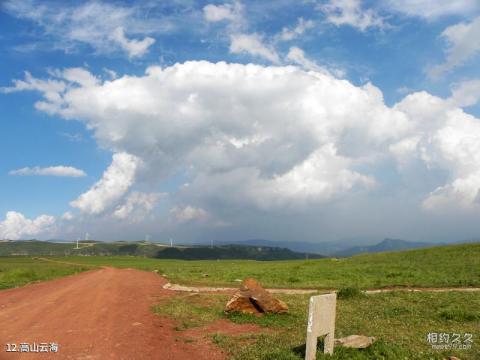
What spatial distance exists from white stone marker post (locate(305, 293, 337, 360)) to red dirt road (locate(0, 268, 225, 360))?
142 inches

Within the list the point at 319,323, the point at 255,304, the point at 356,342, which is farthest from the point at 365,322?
the point at 319,323

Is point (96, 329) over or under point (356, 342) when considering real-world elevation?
under

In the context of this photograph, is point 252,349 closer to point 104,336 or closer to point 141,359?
point 141,359

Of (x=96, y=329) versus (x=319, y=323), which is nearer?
(x=319, y=323)

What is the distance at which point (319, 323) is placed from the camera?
1436 centimetres

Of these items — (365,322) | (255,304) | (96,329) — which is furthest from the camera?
(255,304)

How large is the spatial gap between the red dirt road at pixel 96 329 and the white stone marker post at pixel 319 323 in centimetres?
362

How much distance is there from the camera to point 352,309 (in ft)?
80.3

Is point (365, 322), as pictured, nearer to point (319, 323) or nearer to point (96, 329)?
point (319, 323)

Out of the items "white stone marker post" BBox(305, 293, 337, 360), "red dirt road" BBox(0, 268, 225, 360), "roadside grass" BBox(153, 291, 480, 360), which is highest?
"white stone marker post" BBox(305, 293, 337, 360)

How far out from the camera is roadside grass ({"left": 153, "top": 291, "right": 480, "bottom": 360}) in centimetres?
1493

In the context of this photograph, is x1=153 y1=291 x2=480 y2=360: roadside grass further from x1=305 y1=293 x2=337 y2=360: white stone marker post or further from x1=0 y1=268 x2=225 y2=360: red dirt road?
x1=0 y1=268 x2=225 y2=360: red dirt road

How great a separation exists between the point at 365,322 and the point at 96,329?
528 inches

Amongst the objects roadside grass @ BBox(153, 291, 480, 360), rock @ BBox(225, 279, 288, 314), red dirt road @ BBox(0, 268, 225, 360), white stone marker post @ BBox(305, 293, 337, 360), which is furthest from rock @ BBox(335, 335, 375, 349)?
rock @ BBox(225, 279, 288, 314)
